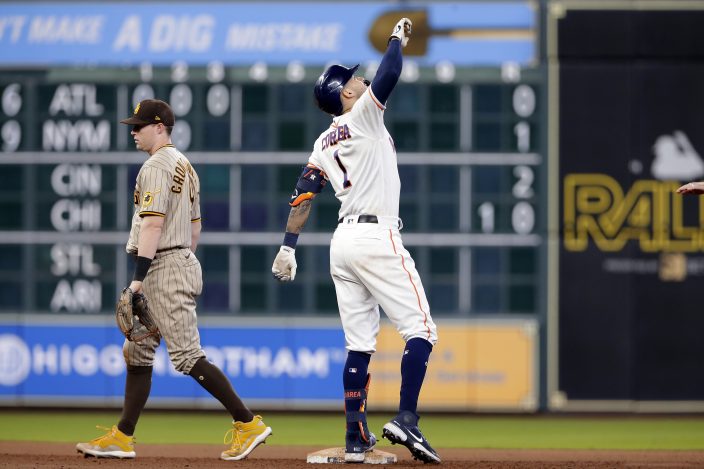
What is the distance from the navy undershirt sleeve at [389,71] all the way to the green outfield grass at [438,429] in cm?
298

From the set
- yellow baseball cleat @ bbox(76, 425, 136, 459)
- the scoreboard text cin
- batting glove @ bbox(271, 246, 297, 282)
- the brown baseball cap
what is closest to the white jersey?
batting glove @ bbox(271, 246, 297, 282)

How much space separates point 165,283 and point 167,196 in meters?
0.44

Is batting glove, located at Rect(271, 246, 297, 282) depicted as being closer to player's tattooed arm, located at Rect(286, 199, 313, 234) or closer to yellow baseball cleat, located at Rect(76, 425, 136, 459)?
player's tattooed arm, located at Rect(286, 199, 313, 234)

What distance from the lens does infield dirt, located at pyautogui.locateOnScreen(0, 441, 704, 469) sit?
253 inches

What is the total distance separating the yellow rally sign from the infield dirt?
2.97m

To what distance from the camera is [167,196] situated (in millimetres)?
6680

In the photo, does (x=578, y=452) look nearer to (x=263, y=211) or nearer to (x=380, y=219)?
(x=380, y=219)

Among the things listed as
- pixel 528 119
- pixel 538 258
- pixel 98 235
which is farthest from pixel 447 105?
pixel 98 235

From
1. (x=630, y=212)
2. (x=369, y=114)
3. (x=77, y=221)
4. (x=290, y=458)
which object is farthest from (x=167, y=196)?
(x=630, y=212)

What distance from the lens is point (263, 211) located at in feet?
37.2

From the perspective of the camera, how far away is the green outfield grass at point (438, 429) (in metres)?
9.09

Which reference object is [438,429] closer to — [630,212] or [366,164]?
[630,212]

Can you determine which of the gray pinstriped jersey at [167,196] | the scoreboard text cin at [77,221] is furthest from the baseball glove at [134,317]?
the scoreboard text cin at [77,221]

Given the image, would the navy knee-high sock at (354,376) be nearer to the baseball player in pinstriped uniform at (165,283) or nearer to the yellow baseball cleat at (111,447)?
the baseball player in pinstriped uniform at (165,283)
